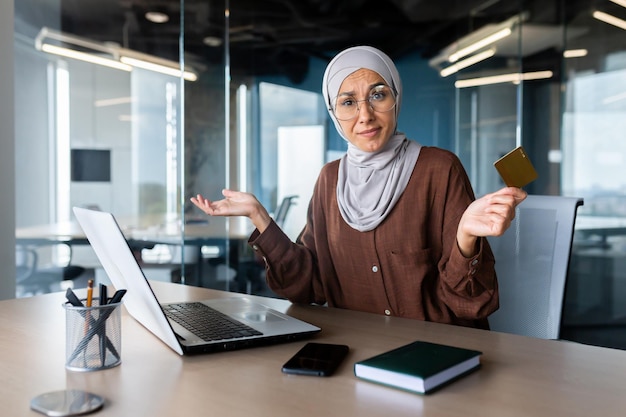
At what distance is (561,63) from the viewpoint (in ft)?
13.2

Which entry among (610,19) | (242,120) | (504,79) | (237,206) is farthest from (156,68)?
(237,206)

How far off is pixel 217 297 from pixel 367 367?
80cm

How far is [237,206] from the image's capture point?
1535 mm

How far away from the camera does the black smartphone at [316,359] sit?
0.97m

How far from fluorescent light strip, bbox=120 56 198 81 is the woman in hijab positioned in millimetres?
2846

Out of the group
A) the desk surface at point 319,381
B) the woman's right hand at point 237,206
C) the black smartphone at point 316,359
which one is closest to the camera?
the desk surface at point 319,381

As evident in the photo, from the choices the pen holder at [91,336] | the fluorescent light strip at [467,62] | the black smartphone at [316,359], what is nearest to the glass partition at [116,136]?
the fluorescent light strip at [467,62]

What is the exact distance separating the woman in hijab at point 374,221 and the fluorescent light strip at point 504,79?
270 centimetres

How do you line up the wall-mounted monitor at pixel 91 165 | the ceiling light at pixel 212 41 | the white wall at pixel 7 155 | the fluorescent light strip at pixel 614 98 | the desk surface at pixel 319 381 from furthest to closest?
the ceiling light at pixel 212 41, the wall-mounted monitor at pixel 91 165, the fluorescent light strip at pixel 614 98, the white wall at pixel 7 155, the desk surface at pixel 319 381

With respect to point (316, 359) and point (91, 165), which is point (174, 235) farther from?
point (316, 359)

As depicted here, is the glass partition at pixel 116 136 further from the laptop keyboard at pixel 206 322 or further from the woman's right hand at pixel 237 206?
the laptop keyboard at pixel 206 322

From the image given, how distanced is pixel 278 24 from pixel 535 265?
3.84 meters

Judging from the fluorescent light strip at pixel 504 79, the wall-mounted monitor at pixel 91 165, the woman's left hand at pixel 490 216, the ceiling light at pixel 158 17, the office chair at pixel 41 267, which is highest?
the ceiling light at pixel 158 17

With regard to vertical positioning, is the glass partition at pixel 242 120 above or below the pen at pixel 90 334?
above
